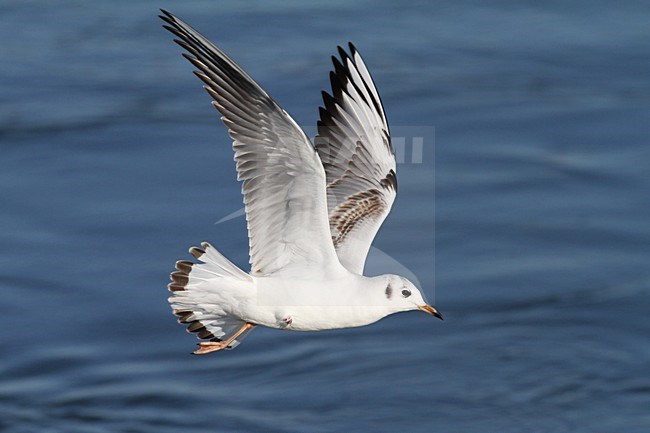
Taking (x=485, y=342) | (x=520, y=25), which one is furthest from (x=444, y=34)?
(x=485, y=342)

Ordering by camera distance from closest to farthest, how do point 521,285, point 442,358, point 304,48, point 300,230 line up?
point 300,230 → point 442,358 → point 521,285 → point 304,48

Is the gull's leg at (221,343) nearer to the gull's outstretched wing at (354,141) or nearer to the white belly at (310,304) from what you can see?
the white belly at (310,304)

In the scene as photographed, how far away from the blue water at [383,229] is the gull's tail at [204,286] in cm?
→ 294

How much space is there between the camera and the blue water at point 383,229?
531 inches

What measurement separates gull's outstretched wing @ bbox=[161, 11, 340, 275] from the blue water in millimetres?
3440

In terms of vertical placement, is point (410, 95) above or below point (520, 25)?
below

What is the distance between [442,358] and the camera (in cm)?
1402

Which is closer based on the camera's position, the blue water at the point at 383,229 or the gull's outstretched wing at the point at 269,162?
the gull's outstretched wing at the point at 269,162

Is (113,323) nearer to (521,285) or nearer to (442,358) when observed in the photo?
(442,358)

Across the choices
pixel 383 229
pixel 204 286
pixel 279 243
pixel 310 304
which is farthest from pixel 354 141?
pixel 383 229

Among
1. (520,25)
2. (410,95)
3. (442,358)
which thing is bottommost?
(442,358)

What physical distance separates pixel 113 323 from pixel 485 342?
342cm

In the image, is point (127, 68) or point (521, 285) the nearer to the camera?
point (521, 285)

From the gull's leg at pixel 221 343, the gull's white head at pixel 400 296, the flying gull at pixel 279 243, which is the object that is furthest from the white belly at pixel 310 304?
the gull's leg at pixel 221 343
